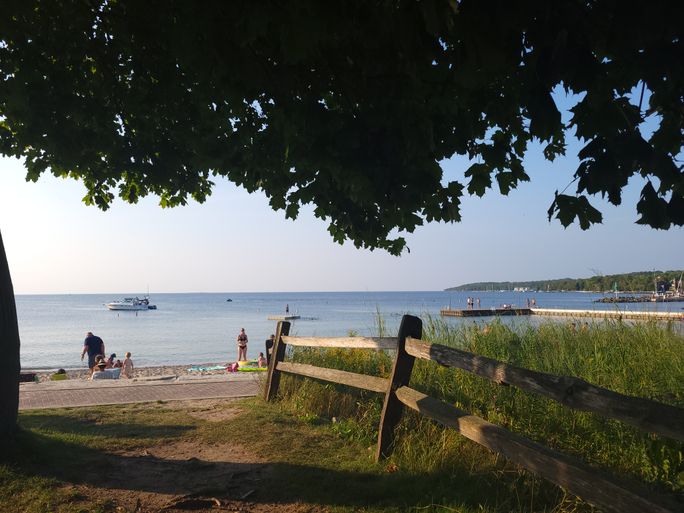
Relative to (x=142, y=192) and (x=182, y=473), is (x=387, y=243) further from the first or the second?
(x=142, y=192)

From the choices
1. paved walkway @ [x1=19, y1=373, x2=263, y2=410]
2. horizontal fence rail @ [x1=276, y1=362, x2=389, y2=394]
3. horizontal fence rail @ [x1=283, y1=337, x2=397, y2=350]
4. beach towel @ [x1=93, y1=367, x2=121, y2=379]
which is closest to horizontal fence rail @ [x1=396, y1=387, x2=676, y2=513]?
horizontal fence rail @ [x1=276, y1=362, x2=389, y2=394]

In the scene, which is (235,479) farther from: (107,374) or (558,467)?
(107,374)

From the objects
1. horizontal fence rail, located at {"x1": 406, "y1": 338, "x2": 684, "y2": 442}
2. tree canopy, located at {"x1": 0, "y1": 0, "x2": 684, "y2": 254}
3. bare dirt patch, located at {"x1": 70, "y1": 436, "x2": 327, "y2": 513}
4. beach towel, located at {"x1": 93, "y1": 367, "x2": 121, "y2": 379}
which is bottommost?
beach towel, located at {"x1": 93, "y1": 367, "x2": 121, "y2": 379}

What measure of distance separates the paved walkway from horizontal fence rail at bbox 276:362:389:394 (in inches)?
70.4

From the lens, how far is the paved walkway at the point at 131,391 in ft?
33.7

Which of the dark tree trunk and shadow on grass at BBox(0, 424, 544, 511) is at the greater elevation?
the dark tree trunk

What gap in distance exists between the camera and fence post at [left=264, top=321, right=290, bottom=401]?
934cm

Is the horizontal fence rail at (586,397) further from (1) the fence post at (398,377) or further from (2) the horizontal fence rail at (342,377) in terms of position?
(2) the horizontal fence rail at (342,377)

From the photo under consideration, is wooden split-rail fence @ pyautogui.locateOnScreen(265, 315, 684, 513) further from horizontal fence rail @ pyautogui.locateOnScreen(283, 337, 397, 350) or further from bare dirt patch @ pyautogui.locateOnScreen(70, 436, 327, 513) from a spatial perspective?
bare dirt patch @ pyautogui.locateOnScreen(70, 436, 327, 513)

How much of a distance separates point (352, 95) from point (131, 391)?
30.7ft

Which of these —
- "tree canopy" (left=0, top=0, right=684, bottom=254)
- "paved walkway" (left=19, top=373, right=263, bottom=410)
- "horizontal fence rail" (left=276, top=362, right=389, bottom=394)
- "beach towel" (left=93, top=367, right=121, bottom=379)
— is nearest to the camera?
"tree canopy" (left=0, top=0, right=684, bottom=254)

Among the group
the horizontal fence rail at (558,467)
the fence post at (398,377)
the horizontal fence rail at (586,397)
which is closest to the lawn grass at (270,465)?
the fence post at (398,377)

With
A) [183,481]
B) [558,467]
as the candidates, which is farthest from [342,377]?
[558,467]

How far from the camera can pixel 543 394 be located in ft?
13.0
